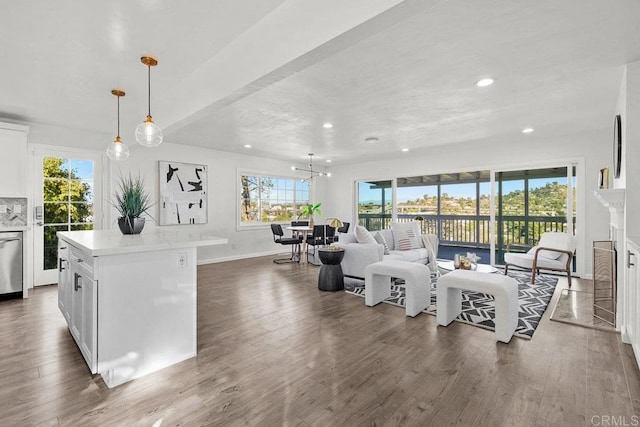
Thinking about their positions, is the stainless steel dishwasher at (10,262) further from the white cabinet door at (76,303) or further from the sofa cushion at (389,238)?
the sofa cushion at (389,238)

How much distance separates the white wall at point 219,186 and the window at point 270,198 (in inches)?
8.7

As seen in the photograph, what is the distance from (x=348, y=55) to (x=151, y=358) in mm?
2790

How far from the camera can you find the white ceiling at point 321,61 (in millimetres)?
1949

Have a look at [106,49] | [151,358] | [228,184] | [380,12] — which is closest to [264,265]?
[228,184]

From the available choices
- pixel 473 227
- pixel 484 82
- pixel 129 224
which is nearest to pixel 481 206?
pixel 473 227

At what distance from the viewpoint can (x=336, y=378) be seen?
208 cm

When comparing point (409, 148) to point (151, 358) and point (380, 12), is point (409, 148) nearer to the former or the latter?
point (380, 12)

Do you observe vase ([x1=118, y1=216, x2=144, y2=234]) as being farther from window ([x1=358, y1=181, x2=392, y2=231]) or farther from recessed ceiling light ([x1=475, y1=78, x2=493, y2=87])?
window ([x1=358, y1=181, x2=392, y2=231])

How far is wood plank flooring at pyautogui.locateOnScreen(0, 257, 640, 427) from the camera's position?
1.71 meters

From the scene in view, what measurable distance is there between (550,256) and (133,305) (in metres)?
5.57

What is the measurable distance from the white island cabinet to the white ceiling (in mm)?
1488

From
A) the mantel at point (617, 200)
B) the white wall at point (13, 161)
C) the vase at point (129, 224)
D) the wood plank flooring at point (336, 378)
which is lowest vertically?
the wood plank flooring at point (336, 378)

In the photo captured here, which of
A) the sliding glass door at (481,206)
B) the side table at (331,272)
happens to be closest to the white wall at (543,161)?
the sliding glass door at (481,206)

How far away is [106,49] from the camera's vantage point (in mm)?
2496
